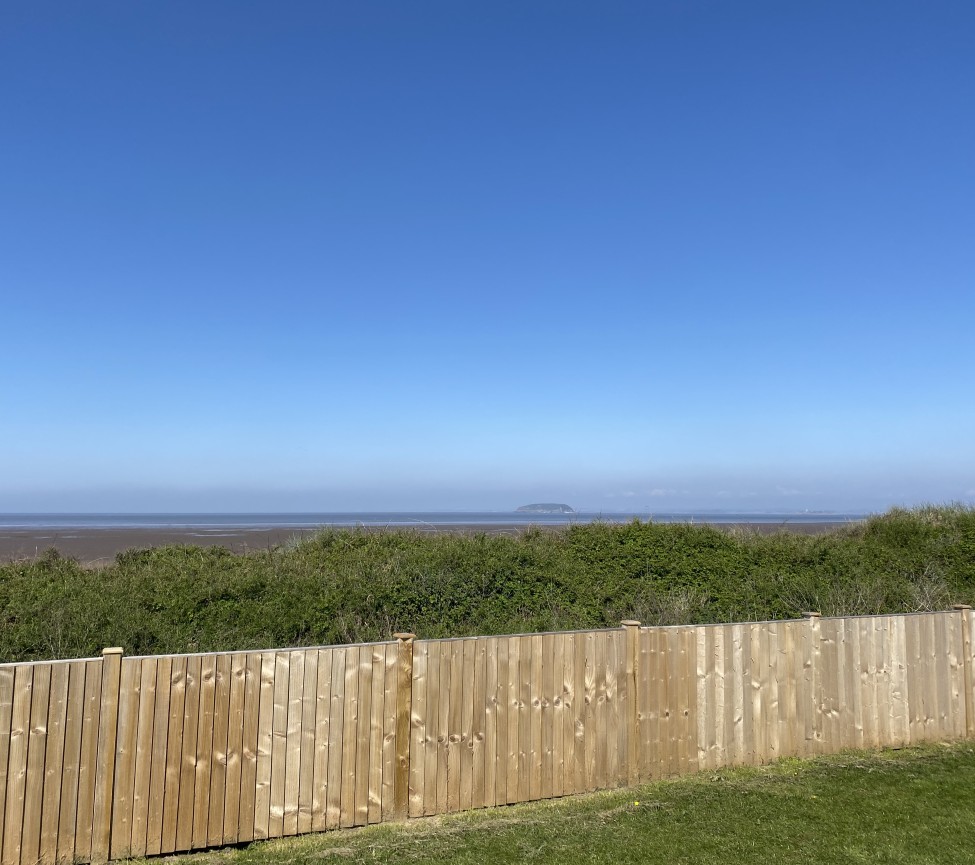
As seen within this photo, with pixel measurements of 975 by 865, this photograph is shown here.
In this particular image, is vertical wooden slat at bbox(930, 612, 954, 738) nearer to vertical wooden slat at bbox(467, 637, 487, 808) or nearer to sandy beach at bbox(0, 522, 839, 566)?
vertical wooden slat at bbox(467, 637, 487, 808)

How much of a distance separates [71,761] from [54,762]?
0.36 ft

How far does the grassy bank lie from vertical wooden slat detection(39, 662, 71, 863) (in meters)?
4.31

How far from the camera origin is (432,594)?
12469 millimetres

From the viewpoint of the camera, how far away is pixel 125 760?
5.46 metres

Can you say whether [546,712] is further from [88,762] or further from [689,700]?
[88,762]

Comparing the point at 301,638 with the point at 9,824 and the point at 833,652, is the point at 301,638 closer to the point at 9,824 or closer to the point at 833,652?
the point at 9,824

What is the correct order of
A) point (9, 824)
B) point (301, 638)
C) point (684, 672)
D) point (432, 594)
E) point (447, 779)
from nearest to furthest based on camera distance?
1. point (9, 824)
2. point (447, 779)
3. point (684, 672)
4. point (301, 638)
5. point (432, 594)

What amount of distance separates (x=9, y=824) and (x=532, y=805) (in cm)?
408

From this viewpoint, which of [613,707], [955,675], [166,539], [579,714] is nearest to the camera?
[579,714]

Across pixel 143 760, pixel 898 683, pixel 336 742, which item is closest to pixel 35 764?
pixel 143 760

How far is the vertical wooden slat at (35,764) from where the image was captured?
16.9 feet

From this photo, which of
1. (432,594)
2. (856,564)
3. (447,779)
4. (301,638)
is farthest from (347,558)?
(856,564)

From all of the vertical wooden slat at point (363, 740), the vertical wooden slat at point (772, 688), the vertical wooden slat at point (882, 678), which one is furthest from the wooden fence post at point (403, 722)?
the vertical wooden slat at point (882, 678)

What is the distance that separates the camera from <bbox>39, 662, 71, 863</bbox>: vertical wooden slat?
17.0 ft
